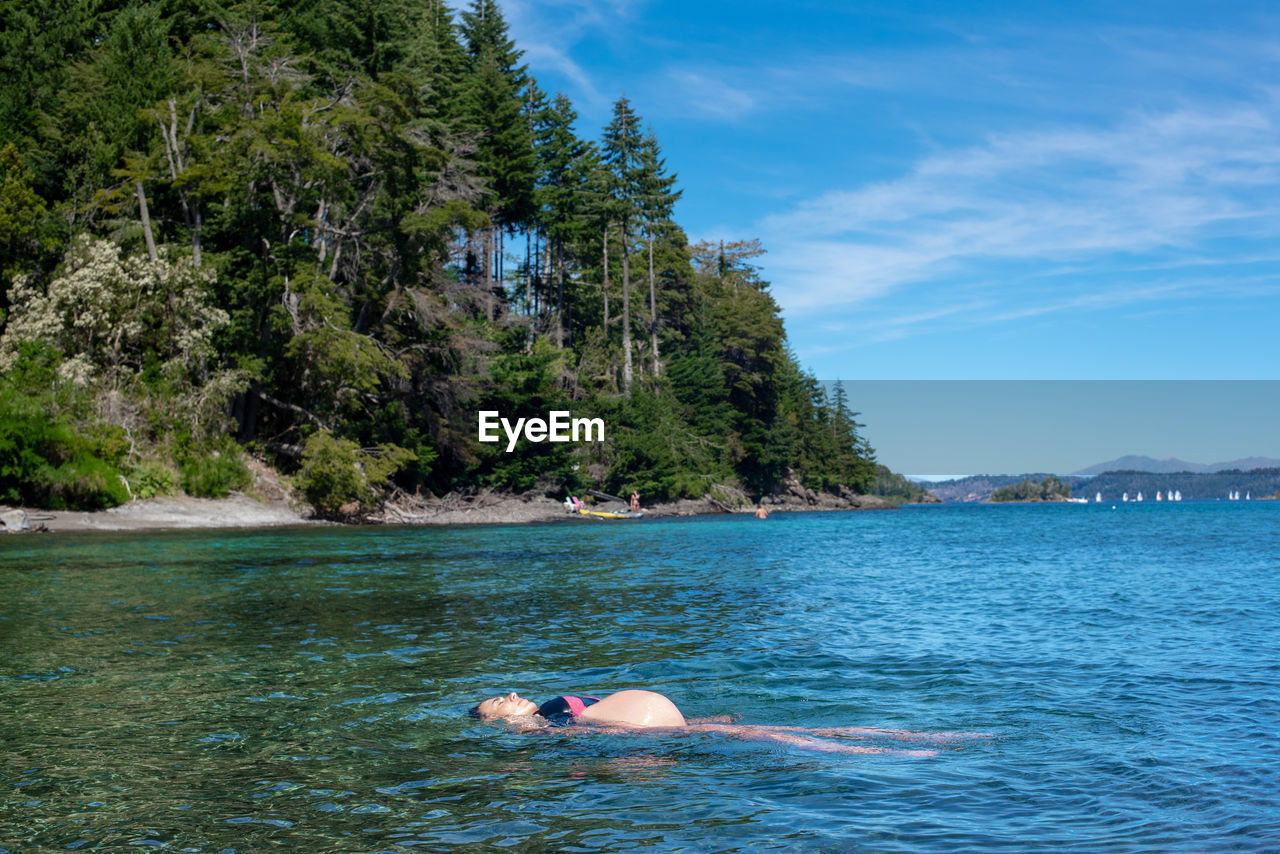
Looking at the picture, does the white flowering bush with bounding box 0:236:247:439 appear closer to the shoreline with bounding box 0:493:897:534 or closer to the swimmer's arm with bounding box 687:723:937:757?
the shoreline with bounding box 0:493:897:534

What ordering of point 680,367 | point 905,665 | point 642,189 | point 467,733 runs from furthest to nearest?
point 680,367 < point 642,189 < point 905,665 < point 467,733

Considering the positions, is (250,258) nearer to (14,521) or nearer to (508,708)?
(14,521)

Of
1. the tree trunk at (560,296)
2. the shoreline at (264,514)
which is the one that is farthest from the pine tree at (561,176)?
the shoreline at (264,514)

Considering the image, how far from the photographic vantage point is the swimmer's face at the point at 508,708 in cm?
682

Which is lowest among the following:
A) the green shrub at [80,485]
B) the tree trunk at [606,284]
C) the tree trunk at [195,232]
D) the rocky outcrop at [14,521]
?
the rocky outcrop at [14,521]

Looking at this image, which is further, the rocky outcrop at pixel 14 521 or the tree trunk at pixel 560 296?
the tree trunk at pixel 560 296

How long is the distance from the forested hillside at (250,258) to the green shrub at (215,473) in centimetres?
8

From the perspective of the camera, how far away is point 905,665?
9469 mm

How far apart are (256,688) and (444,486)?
124 ft

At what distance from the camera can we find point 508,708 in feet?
22.4

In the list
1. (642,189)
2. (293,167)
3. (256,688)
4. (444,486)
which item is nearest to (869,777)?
(256,688)

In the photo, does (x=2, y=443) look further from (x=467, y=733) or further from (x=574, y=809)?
(x=574, y=809)

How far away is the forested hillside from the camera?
31.0 metres

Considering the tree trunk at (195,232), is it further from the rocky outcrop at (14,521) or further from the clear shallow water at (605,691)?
the clear shallow water at (605,691)
